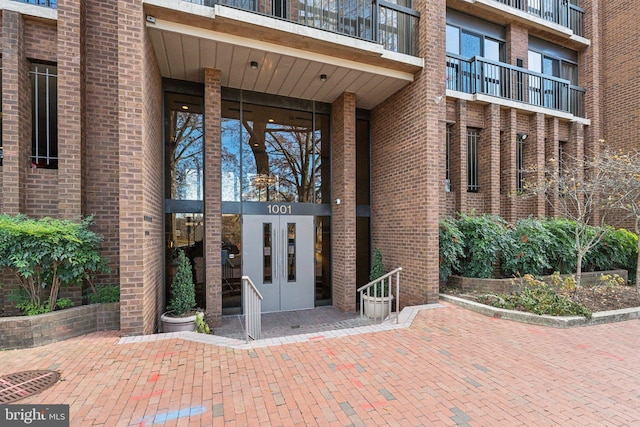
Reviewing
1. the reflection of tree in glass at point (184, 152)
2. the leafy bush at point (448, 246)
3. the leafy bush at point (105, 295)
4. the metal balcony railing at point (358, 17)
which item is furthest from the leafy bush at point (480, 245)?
the leafy bush at point (105, 295)

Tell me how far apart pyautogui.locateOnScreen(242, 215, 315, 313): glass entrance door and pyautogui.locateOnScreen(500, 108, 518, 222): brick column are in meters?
5.81

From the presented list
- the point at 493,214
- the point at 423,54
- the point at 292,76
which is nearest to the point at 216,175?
the point at 292,76

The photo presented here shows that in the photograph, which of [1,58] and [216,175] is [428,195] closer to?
[216,175]

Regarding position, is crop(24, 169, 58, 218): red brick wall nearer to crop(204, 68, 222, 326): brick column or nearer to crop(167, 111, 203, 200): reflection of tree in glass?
crop(167, 111, 203, 200): reflection of tree in glass

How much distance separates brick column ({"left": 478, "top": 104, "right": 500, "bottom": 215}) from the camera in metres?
8.57

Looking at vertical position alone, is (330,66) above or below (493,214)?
above

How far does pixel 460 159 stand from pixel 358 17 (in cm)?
454

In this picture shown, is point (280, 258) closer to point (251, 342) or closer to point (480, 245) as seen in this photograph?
point (251, 342)

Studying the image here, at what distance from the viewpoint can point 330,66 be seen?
5785mm

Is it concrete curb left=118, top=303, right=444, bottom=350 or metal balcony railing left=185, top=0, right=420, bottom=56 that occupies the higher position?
metal balcony railing left=185, top=0, right=420, bottom=56

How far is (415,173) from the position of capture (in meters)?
6.41

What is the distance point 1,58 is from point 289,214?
5594 millimetres

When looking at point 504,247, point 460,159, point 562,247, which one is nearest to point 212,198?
point 460,159

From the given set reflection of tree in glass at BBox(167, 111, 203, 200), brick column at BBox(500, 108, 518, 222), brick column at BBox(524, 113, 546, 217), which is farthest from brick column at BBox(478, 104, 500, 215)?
reflection of tree in glass at BBox(167, 111, 203, 200)
